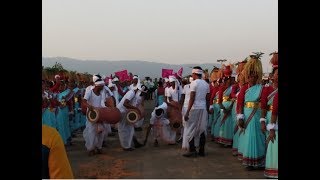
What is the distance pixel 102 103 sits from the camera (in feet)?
37.0

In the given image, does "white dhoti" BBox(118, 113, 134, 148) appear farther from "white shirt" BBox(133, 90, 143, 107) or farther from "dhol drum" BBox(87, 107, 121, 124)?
"dhol drum" BBox(87, 107, 121, 124)

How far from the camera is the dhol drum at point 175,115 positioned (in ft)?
41.3

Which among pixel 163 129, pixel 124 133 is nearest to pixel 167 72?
pixel 163 129

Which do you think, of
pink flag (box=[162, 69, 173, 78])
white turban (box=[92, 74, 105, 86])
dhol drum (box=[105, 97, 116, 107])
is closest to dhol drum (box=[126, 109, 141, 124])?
dhol drum (box=[105, 97, 116, 107])

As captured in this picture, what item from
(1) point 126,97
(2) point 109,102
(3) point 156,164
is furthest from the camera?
(1) point 126,97

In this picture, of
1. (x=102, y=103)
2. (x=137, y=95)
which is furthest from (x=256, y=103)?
(x=137, y=95)

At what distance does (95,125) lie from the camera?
1103 cm

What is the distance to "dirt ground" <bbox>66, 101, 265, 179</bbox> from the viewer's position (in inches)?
335

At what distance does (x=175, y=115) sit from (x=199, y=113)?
234 cm

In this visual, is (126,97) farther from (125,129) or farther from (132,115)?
(125,129)

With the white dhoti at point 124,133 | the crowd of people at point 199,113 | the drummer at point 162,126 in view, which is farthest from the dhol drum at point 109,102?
the drummer at point 162,126

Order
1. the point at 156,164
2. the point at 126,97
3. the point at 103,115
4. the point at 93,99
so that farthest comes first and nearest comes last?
1. the point at 126,97
2. the point at 93,99
3. the point at 103,115
4. the point at 156,164

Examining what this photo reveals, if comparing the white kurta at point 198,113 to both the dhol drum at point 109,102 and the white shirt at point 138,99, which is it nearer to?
the dhol drum at point 109,102
